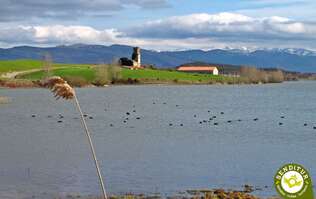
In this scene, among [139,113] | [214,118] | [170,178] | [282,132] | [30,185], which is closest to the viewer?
[30,185]

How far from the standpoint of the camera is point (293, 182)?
7.05 meters

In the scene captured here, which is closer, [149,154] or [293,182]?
[293,182]

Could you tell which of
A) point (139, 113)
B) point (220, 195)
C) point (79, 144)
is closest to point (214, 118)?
point (139, 113)

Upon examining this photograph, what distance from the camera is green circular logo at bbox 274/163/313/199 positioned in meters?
6.84

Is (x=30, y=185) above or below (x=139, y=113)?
above

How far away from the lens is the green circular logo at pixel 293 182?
269 inches

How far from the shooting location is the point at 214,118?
67750 millimetres

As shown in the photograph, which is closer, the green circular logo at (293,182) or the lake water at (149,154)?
the green circular logo at (293,182)

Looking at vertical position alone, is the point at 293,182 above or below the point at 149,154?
above

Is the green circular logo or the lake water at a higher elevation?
the green circular logo

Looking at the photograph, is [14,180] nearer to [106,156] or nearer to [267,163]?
[106,156]

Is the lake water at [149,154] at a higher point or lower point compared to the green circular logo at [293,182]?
lower

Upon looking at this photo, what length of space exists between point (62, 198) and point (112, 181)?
12.7ft

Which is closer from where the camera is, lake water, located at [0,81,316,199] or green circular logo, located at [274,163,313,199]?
green circular logo, located at [274,163,313,199]
